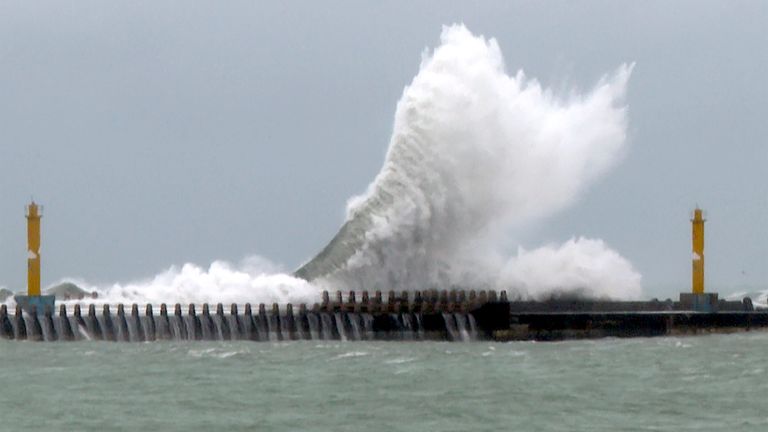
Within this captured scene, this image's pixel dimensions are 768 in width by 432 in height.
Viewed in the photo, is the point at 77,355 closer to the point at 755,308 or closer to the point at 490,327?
the point at 490,327

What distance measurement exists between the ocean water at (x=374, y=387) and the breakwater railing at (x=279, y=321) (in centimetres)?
121

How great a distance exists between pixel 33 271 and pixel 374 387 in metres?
15.1

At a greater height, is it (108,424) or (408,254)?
(408,254)

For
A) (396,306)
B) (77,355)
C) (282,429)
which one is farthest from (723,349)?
(282,429)

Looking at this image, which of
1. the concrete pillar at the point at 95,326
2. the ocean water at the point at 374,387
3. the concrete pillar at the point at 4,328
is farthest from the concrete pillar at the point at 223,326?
the concrete pillar at the point at 4,328

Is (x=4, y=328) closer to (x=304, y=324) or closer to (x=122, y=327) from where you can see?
(x=122, y=327)

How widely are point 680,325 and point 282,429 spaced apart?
25963mm

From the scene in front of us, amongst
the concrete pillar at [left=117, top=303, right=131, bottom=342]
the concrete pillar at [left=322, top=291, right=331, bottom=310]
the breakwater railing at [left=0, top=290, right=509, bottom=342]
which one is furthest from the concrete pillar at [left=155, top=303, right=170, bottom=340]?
the concrete pillar at [left=322, top=291, right=331, bottom=310]

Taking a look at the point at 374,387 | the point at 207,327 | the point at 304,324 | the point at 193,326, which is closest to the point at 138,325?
the point at 193,326

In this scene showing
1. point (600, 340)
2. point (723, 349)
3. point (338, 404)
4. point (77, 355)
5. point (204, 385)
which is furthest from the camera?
point (600, 340)

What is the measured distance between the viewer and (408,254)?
55031mm

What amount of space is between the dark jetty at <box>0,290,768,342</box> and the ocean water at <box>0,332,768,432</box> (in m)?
1.29

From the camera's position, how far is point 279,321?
46.1 metres

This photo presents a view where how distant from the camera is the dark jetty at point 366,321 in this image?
147 feet
